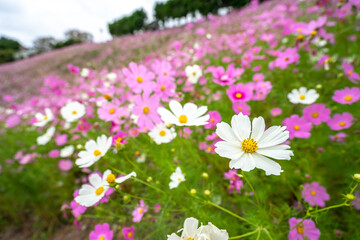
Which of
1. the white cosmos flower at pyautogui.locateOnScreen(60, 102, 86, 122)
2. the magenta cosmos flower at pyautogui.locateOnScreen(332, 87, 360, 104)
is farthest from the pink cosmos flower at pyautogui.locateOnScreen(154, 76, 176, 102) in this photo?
the magenta cosmos flower at pyautogui.locateOnScreen(332, 87, 360, 104)

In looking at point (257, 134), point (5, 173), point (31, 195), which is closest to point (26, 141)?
point (5, 173)

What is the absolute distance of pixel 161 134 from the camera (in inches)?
38.8

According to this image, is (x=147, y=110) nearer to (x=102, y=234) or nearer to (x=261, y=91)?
(x=102, y=234)

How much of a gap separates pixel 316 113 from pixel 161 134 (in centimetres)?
86

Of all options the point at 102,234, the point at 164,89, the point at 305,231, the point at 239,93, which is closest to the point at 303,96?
the point at 239,93

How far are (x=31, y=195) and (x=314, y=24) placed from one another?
2919mm

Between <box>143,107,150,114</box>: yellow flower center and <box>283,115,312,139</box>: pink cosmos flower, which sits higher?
<box>143,107,150,114</box>: yellow flower center

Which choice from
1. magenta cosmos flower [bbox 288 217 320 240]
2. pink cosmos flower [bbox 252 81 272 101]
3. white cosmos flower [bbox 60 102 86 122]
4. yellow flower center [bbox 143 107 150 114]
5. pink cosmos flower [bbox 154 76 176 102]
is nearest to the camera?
magenta cosmos flower [bbox 288 217 320 240]

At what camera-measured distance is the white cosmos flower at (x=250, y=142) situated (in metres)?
0.51

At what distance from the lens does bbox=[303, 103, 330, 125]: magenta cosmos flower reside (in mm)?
1017

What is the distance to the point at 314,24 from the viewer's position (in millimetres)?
1439

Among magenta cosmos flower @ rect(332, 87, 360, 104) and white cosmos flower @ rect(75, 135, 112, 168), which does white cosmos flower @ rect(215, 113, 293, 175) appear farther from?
magenta cosmos flower @ rect(332, 87, 360, 104)

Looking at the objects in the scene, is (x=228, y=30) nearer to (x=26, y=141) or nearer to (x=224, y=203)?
(x=224, y=203)

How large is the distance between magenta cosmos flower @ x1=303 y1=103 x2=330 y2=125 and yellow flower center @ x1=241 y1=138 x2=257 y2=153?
656 millimetres
